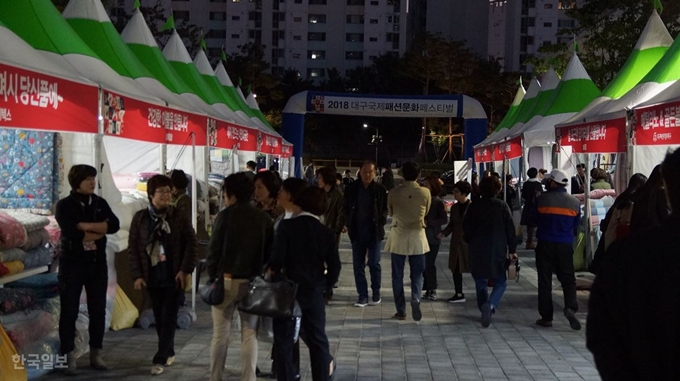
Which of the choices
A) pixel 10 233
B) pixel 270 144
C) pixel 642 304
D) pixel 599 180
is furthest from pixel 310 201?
pixel 270 144

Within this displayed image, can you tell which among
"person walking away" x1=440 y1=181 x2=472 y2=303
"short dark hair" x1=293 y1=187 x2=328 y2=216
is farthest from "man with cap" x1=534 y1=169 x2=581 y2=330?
"short dark hair" x1=293 y1=187 x2=328 y2=216

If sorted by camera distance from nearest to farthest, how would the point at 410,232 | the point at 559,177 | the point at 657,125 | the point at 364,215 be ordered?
the point at 657,125, the point at 559,177, the point at 410,232, the point at 364,215

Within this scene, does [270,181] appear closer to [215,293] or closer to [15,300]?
[215,293]

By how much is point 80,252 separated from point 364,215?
4730mm

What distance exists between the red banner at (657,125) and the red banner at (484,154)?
491 inches

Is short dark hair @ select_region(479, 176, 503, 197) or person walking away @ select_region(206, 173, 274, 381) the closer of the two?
person walking away @ select_region(206, 173, 274, 381)

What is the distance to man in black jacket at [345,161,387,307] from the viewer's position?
11000mm

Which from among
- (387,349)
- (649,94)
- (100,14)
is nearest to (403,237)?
(387,349)

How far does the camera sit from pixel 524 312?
10.9 meters

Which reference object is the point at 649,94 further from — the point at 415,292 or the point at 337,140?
the point at 337,140

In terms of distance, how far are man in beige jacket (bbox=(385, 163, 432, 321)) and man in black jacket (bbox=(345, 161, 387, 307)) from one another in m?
0.84

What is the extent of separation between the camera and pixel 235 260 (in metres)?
6.35

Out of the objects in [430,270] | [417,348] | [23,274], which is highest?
[23,274]

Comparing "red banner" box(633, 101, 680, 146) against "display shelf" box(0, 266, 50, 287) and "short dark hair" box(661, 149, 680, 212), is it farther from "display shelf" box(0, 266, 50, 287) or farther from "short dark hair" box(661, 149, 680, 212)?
"display shelf" box(0, 266, 50, 287)
